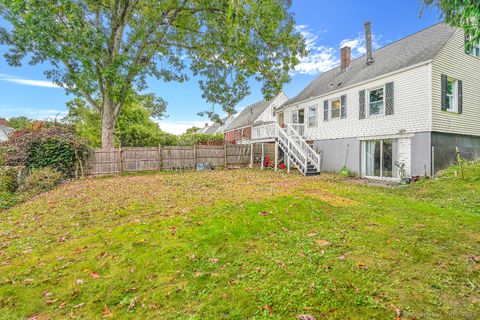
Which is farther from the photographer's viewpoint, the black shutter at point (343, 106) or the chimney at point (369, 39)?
the chimney at point (369, 39)

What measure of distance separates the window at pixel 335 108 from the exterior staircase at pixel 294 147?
7.82 feet

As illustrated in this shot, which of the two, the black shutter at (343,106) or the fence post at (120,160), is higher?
the black shutter at (343,106)

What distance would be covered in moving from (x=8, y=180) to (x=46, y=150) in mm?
3456

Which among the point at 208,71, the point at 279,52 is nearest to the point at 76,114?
the point at 208,71

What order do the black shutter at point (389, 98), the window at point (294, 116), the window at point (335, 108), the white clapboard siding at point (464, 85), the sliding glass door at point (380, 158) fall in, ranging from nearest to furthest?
the white clapboard siding at point (464, 85), the black shutter at point (389, 98), the sliding glass door at point (380, 158), the window at point (335, 108), the window at point (294, 116)

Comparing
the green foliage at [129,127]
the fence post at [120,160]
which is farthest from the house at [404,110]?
the green foliage at [129,127]

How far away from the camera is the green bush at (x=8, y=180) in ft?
32.2

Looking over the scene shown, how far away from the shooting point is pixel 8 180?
9.99 metres

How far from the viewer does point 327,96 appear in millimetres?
16031

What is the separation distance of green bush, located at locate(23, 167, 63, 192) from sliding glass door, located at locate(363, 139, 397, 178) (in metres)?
15.4

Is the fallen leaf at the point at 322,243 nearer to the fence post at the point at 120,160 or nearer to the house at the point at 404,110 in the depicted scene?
the house at the point at 404,110

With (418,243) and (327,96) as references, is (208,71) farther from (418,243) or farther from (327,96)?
(418,243)

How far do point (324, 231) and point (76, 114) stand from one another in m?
29.1

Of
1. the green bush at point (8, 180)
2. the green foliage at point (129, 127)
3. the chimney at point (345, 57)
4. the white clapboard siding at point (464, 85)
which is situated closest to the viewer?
the green bush at point (8, 180)
